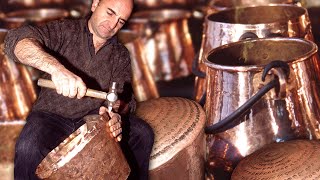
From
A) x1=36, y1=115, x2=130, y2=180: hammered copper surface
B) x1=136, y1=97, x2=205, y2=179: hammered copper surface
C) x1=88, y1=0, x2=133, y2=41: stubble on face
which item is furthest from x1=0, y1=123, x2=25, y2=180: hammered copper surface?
x1=36, y1=115, x2=130, y2=180: hammered copper surface

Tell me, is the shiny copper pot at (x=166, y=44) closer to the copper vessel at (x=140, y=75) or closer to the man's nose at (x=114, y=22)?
the copper vessel at (x=140, y=75)

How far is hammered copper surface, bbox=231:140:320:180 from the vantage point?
3.37 metres

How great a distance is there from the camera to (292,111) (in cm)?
399

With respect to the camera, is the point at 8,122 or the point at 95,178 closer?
the point at 95,178

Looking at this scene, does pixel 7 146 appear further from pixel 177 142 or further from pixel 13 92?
pixel 177 142

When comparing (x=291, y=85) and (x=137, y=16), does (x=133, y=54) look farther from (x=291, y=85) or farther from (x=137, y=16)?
(x=291, y=85)

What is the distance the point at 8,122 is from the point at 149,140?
1.40 metres

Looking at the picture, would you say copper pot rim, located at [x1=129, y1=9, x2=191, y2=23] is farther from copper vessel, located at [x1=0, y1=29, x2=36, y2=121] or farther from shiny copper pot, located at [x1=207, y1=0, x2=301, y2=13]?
copper vessel, located at [x1=0, y1=29, x2=36, y2=121]

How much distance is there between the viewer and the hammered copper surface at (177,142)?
3.75 m

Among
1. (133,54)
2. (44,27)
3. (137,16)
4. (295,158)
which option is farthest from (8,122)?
(137,16)

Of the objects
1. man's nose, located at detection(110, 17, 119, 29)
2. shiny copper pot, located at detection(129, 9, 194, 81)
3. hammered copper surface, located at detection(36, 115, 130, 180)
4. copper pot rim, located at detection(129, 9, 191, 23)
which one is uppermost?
man's nose, located at detection(110, 17, 119, 29)

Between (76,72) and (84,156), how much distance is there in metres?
1.02

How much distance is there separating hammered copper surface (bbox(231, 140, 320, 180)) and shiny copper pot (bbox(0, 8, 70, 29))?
3347mm

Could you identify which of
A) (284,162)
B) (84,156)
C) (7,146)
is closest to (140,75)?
(7,146)
